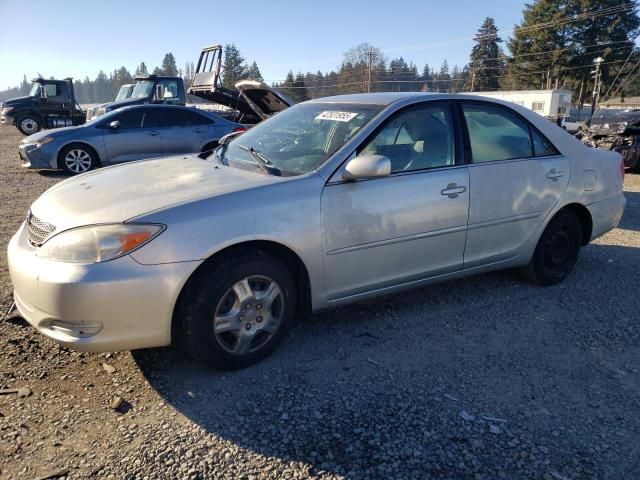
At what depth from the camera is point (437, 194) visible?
3553mm

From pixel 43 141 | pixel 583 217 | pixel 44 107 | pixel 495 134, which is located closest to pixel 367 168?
pixel 495 134

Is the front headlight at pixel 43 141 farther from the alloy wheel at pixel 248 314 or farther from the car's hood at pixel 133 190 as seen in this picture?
the alloy wheel at pixel 248 314

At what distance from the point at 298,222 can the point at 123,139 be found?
8503 millimetres

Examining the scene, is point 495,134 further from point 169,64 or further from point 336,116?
point 169,64

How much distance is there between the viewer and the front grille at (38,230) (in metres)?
2.80

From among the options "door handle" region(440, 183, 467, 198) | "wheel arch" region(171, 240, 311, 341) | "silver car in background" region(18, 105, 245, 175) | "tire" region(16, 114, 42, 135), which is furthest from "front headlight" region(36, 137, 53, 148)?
"tire" region(16, 114, 42, 135)

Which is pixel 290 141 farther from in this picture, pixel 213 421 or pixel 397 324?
pixel 213 421

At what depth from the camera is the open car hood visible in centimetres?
955

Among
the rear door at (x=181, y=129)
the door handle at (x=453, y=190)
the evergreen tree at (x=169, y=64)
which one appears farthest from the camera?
the evergreen tree at (x=169, y=64)

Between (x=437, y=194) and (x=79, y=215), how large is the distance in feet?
7.50

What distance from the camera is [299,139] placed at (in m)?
3.70

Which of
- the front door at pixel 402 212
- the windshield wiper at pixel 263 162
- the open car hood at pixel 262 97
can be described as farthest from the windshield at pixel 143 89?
the front door at pixel 402 212

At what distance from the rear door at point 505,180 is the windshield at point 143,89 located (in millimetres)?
15583

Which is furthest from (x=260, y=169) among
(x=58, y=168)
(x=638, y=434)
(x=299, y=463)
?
(x=58, y=168)
